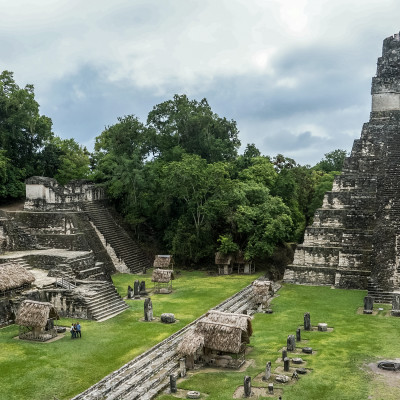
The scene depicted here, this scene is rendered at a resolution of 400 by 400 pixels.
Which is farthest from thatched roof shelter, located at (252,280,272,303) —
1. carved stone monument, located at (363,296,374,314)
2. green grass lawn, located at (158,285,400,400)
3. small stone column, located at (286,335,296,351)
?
small stone column, located at (286,335,296,351)

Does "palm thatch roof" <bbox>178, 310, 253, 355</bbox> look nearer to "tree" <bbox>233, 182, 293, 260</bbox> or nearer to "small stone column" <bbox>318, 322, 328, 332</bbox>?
"small stone column" <bbox>318, 322, 328, 332</bbox>

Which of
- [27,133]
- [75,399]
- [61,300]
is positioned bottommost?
[75,399]

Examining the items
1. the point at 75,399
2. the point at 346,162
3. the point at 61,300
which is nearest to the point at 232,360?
the point at 75,399

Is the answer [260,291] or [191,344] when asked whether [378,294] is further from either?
[191,344]

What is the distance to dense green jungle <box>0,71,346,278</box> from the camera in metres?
31.2

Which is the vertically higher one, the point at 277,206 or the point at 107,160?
the point at 107,160

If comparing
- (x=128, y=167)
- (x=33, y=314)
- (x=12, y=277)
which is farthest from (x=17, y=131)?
(x=33, y=314)

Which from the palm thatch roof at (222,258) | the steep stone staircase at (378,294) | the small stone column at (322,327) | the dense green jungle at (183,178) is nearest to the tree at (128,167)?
the dense green jungle at (183,178)

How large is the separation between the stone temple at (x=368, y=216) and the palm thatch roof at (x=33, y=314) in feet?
48.6

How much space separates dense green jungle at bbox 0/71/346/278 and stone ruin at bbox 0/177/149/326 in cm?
217

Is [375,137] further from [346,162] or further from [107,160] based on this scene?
[107,160]

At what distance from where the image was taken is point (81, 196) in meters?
33.6

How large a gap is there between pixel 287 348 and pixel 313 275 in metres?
11.5

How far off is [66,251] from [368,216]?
16956mm
